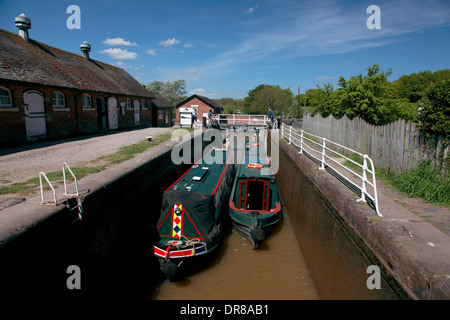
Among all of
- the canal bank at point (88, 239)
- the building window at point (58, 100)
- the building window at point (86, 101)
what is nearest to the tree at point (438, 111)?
the canal bank at point (88, 239)

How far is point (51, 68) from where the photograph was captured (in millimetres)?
13688

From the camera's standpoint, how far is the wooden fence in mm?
6441

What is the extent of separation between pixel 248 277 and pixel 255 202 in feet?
11.7

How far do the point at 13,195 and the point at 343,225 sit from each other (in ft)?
21.9

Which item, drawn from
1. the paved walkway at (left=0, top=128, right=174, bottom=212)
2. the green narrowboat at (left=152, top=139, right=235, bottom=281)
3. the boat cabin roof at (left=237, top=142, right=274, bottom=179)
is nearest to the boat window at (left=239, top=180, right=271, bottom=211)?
the boat cabin roof at (left=237, top=142, right=274, bottom=179)

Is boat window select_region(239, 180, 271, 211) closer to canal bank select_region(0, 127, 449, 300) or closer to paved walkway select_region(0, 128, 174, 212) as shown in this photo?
canal bank select_region(0, 127, 449, 300)

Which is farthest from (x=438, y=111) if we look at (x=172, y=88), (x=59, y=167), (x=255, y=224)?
(x=172, y=88)

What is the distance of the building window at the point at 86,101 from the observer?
15439mm

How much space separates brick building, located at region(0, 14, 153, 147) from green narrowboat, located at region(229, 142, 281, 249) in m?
9.51

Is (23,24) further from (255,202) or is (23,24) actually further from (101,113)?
(255,202)

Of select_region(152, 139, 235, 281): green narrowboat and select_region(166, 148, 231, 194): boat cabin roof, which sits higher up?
select_region(166, 148, 231, 194): boat cabin roof
